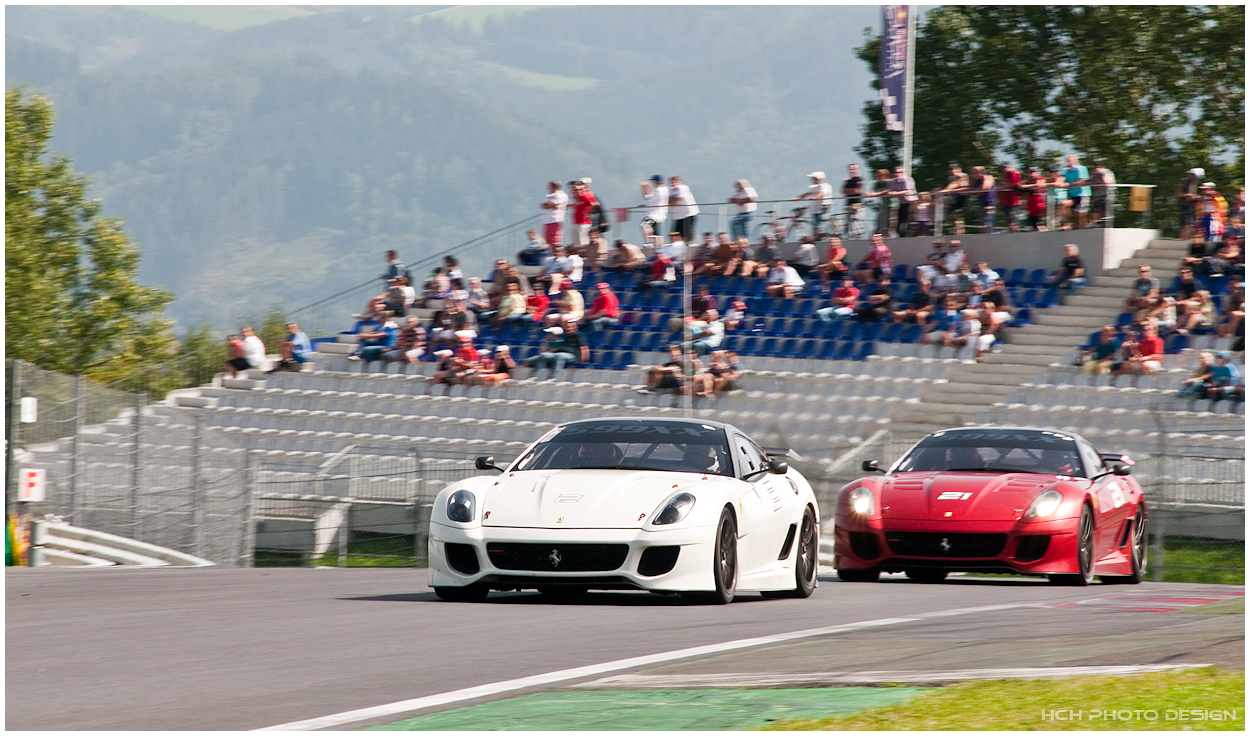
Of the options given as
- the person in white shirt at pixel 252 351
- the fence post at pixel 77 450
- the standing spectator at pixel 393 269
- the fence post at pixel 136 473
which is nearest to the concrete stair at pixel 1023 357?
the fence post at pixel 136 473

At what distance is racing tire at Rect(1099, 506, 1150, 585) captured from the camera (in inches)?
571

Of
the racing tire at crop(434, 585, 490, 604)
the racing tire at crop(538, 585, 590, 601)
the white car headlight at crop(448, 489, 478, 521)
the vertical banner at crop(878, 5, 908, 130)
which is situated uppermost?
the vertical banner at crop(878, 5, 908, 130)

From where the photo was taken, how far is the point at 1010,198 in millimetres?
27719

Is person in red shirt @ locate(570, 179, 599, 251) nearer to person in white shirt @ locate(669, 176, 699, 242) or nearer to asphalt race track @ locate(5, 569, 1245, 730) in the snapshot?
person in white shirt @ locate(669, 176, 699, 242)

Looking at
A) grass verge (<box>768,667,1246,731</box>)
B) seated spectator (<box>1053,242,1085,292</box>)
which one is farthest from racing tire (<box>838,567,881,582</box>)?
seated spectator (<box>1053,242,1085,292</box>)

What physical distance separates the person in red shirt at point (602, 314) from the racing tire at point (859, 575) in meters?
13.9

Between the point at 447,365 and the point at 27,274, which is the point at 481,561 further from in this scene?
the point at 27,274

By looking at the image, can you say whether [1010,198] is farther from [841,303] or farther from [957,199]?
[841,303]

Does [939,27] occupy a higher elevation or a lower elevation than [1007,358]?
higher

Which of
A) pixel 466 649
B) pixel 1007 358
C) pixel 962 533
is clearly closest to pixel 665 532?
pixel 466 649

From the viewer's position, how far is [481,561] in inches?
412

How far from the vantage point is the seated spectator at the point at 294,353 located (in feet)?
96.7

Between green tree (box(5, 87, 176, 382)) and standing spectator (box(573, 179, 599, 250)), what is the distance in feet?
68.8

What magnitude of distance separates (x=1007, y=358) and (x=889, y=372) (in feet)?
5.39
